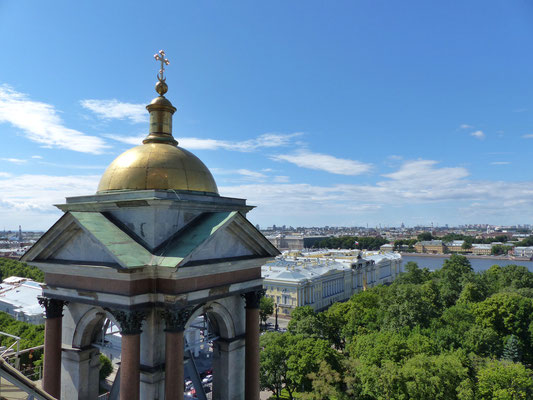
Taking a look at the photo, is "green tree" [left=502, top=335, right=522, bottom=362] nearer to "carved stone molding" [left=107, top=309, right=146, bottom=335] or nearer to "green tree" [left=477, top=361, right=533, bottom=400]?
"green tree" [left=477, top=361, right=533, bottom=400]

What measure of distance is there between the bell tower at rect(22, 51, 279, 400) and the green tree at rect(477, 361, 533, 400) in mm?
26921

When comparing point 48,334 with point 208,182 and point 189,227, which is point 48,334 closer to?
point 189,227

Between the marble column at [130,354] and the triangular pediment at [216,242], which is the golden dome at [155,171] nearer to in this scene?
the triangular pediment at [216,242]

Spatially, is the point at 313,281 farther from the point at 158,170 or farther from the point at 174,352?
the point at 174,352

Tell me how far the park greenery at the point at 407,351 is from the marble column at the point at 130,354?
88.0ft

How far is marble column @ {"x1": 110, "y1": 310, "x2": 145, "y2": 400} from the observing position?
12227 mm

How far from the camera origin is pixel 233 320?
52.5 ft

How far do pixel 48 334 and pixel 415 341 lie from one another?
36027mm

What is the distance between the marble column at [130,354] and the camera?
12.2 m

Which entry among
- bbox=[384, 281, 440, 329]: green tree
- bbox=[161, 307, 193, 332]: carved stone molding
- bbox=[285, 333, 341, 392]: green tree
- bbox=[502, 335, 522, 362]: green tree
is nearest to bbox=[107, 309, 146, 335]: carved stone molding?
bbox=[161, 307, 193, 332]: carved stone molding

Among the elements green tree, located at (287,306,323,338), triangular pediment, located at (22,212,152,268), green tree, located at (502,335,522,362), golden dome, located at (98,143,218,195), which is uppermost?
golden dome, located at (98,143,218,195)

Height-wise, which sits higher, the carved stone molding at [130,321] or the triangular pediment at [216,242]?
the triangular pediment at [216,242]

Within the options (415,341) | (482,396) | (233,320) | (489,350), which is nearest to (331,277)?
(489,350)

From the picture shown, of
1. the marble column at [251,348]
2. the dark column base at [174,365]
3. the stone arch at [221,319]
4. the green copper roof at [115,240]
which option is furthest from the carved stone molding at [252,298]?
the green copper roof at [115,240]
